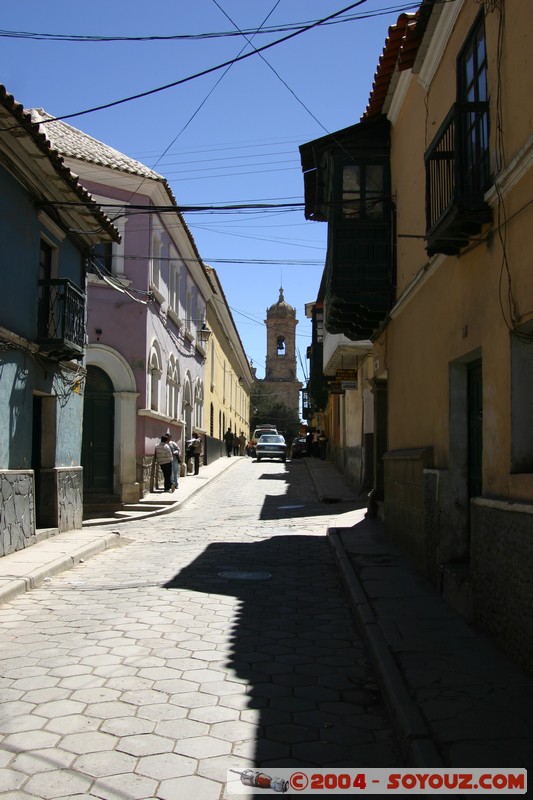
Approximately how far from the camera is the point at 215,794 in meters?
3.38

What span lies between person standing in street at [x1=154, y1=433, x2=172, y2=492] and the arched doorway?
153cm

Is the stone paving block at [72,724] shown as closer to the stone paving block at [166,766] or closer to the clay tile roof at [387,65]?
the stone paving block at [166,766]

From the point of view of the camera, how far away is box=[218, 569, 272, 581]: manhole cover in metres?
8.93

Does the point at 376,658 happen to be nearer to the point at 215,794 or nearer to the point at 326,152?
the point at 215,794

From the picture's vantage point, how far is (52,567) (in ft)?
29.6

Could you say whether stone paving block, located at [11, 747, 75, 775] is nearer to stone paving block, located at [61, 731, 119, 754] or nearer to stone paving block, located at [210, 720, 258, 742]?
stone paving block, located at [61, 731, 119, 754]

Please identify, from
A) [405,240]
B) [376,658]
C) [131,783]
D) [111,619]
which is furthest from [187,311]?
[131,783]

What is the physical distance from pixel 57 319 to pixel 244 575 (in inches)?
200

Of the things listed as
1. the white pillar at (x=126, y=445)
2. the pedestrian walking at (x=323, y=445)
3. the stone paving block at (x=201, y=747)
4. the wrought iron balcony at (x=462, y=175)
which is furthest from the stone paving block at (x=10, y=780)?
the pedestrian walking at (x=323, y=445)

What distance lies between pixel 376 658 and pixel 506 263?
3136mm

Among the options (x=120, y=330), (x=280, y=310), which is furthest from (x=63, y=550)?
(x=280, y=310)

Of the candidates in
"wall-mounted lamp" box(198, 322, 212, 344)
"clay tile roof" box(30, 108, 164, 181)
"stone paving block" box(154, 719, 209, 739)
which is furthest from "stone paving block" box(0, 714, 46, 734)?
"wall-mounted lamp" box(198, 322, 212, 344)

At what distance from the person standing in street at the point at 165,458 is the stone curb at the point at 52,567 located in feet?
20.1

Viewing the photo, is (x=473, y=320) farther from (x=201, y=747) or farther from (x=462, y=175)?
(x=201, y=747)
